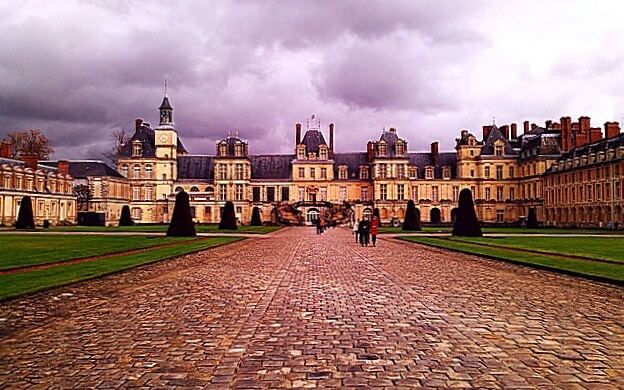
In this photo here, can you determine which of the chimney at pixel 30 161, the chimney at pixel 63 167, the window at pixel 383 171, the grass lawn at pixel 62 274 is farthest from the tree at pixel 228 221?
the window at pixel 383 171

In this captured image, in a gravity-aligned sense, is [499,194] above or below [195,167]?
below

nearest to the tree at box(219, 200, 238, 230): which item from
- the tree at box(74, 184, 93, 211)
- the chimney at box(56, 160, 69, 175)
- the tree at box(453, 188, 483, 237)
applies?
the tree at box(453, 188, 483, 237)

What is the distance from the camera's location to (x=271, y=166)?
71812 mm

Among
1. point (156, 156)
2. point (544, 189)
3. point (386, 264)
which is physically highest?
point (156, 156)

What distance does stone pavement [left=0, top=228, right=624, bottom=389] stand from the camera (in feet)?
15.5

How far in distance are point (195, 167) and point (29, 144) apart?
65.4 feet

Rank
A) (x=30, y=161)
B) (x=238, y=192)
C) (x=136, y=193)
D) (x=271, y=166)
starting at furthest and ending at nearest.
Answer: (x=271, y=166) → (x=136, y=193) → (x=238, y=192) → (x=30, y=161)

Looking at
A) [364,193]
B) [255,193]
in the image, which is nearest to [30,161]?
[255,193]

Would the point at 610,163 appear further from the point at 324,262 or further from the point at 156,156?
the point at 156,156

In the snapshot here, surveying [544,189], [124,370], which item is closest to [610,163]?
[544,189]

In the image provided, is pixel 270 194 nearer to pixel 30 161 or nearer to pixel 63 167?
pixel 63 167

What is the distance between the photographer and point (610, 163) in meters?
48.8

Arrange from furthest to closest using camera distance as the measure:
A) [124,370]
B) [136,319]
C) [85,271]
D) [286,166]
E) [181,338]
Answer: [286,166]
[85,271]
[136,319]
[181,338]
[124,370]

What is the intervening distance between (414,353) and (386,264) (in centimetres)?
960
